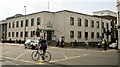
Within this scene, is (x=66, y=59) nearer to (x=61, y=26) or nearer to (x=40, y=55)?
(x=40, y=55)

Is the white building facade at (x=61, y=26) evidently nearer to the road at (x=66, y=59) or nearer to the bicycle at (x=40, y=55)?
the road at (x=66, y=59)

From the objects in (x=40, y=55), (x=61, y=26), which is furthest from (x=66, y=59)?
(x=61, y=26)

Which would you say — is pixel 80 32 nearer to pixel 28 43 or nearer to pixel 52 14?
pixel 52 14

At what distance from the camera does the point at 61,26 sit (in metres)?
56.8

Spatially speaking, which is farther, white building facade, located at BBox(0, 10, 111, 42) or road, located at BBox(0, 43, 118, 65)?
white building facade, located at BBox(0, 10, 111, 42)

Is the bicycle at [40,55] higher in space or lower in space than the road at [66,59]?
higher

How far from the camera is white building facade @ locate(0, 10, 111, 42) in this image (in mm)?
56656

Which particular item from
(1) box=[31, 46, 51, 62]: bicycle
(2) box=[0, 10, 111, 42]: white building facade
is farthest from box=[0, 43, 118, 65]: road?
(2) box=[0, 10, 111, 42]: white building facade

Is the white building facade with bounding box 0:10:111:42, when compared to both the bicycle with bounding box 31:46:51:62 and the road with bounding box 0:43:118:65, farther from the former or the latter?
the bicycle with bounding box 31:46:51:62

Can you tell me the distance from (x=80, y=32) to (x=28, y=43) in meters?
26.1

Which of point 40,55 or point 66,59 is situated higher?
point 40,55

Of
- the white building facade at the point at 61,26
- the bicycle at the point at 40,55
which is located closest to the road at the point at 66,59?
the bicycle at the point at 40,55

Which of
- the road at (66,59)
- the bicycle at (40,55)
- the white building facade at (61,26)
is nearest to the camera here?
the road at (66,59)

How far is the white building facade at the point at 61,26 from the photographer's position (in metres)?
56.7
